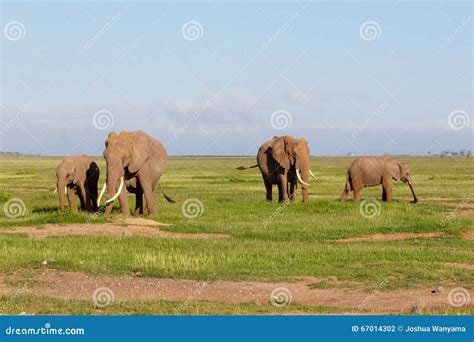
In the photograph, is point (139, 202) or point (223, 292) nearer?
point (223, 292)

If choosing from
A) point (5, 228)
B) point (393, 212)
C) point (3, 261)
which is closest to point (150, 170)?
point (5, 228)

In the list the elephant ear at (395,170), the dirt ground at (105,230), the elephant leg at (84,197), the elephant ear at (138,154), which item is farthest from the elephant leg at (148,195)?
the elephant ear at (395,170)

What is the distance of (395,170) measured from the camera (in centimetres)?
3331

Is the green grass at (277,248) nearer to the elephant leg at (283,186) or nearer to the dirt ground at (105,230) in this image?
the dirt ground at (105,230)

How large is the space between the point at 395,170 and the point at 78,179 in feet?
45.2

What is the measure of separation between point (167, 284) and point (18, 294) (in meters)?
2.76

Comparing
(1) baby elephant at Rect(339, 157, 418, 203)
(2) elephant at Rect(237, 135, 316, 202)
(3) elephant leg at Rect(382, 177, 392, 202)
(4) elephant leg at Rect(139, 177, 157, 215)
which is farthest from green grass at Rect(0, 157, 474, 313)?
(1) baby elephant at Rect(339, 157, 418, 203)

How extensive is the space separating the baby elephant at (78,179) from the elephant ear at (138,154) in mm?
4200

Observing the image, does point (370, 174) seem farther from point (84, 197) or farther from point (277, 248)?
point (277, 248)

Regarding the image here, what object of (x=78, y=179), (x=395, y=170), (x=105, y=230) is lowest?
(x=105, y=230)

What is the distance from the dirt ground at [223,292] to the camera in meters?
12.7

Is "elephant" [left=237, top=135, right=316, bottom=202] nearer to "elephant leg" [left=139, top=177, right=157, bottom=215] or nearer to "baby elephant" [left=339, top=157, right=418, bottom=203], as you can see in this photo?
"baby elephant" [left=339, top=157, right=418, bottom=203]

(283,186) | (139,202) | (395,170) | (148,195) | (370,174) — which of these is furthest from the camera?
(395,170)

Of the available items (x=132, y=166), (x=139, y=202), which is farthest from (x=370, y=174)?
(x=132, y=166)
